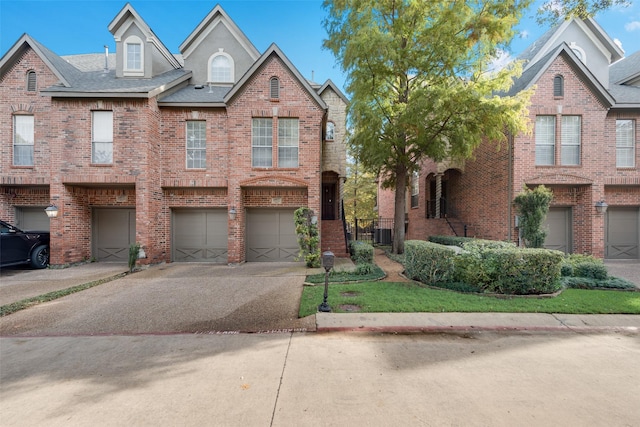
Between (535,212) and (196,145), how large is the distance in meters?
12.9

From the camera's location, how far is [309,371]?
3350 mm

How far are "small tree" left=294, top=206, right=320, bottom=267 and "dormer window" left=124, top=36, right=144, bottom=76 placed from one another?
33.1 feet

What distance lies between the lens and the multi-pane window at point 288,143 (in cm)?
1084

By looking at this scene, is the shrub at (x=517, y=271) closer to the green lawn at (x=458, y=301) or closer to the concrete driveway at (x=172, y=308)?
the green lawn at (x=458, y=301)

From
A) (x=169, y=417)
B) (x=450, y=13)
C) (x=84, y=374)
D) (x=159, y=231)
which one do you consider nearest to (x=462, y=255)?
(x=169, y=417)

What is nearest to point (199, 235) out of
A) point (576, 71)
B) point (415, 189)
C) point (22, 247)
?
point (22, 247)

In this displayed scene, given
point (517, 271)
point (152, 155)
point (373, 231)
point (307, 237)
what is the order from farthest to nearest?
point (373, 231), point (152, 155), point (307, 237), point (517, 271)

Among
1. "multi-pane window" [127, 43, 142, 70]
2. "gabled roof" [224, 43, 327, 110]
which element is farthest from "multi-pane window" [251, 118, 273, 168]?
"multi-pane window" [127, 43, 142, 70]

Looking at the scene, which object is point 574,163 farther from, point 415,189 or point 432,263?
point 432,263

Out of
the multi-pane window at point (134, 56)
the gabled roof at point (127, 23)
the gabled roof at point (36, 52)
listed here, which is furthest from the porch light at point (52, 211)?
the gabled roof at point (127, 23)

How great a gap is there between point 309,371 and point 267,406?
2.41ft

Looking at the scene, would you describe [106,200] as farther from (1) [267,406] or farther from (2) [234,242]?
(1) [267,406]

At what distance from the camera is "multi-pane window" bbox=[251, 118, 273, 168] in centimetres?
1080

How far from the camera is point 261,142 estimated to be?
10836mm
